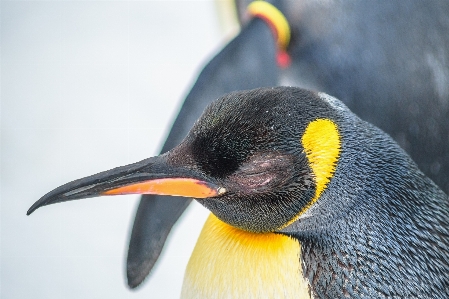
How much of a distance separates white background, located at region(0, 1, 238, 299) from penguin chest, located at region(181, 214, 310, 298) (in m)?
0.39

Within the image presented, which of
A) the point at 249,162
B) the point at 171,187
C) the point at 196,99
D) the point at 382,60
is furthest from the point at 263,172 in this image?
the point at 382,60

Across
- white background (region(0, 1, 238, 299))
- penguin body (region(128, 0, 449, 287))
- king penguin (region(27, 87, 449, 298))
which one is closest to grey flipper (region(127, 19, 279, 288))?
penguin body (region(128, 0, 449, 287))

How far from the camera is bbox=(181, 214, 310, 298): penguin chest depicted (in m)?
0.82

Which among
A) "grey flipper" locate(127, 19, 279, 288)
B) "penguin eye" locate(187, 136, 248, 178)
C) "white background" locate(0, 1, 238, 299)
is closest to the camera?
"penguin eye" locate(187, 136, 248, 178)

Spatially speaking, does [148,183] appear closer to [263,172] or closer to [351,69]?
[263,172]

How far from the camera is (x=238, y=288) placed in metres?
0.86

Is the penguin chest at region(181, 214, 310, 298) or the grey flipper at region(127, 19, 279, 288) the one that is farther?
the grey flipper at region(127, 19, 279, 288)

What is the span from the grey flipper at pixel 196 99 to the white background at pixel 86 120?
0.12 meters

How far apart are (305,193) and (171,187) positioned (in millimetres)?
191

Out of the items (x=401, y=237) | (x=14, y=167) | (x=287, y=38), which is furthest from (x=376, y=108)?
(x=14, y=167)

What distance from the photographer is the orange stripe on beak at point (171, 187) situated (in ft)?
2.44

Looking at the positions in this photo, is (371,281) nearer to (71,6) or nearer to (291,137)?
(291,137)

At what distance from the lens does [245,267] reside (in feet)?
2.83

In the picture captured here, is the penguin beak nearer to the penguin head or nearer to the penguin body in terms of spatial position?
the penguin head
